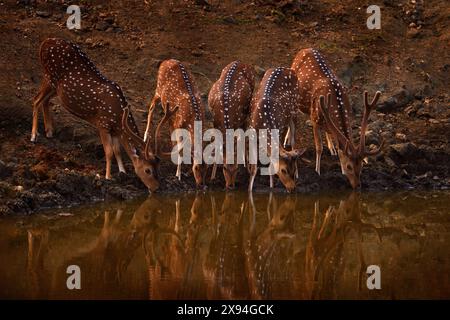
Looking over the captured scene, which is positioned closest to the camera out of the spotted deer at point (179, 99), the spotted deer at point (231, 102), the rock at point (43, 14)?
the spotted deer at point (231, 102)

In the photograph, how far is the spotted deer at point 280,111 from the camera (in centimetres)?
1644

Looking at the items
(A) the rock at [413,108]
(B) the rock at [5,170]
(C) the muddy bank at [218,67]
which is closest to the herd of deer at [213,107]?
(C) the muddy bank at [218,67]

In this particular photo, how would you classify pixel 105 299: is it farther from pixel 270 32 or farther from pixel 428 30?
pixel 428 30

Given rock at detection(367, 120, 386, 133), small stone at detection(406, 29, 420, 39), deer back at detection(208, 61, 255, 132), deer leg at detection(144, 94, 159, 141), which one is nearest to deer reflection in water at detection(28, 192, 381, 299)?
deer back at detection(208, 61, 255, 132)

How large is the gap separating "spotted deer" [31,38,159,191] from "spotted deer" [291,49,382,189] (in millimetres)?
2999

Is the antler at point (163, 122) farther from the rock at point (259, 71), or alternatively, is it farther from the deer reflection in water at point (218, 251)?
the rock at point (259, 71)

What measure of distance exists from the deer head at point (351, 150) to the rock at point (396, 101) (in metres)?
2.87

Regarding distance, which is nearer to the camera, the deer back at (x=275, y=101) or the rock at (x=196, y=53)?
the deer back at (x=275, y=101)

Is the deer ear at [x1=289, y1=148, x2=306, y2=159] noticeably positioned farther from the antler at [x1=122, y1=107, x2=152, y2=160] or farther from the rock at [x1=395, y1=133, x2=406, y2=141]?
the rock at [x1=395, y1=133, x2=406, y2=141]

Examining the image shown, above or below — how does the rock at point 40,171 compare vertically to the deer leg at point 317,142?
below

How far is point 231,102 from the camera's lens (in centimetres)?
1725

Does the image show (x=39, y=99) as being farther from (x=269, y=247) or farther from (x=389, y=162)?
(x=389, y=162)

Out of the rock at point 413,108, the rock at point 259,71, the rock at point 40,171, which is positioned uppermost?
the rock at point 259,71

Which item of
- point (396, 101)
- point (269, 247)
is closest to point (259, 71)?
point (396, 101)
